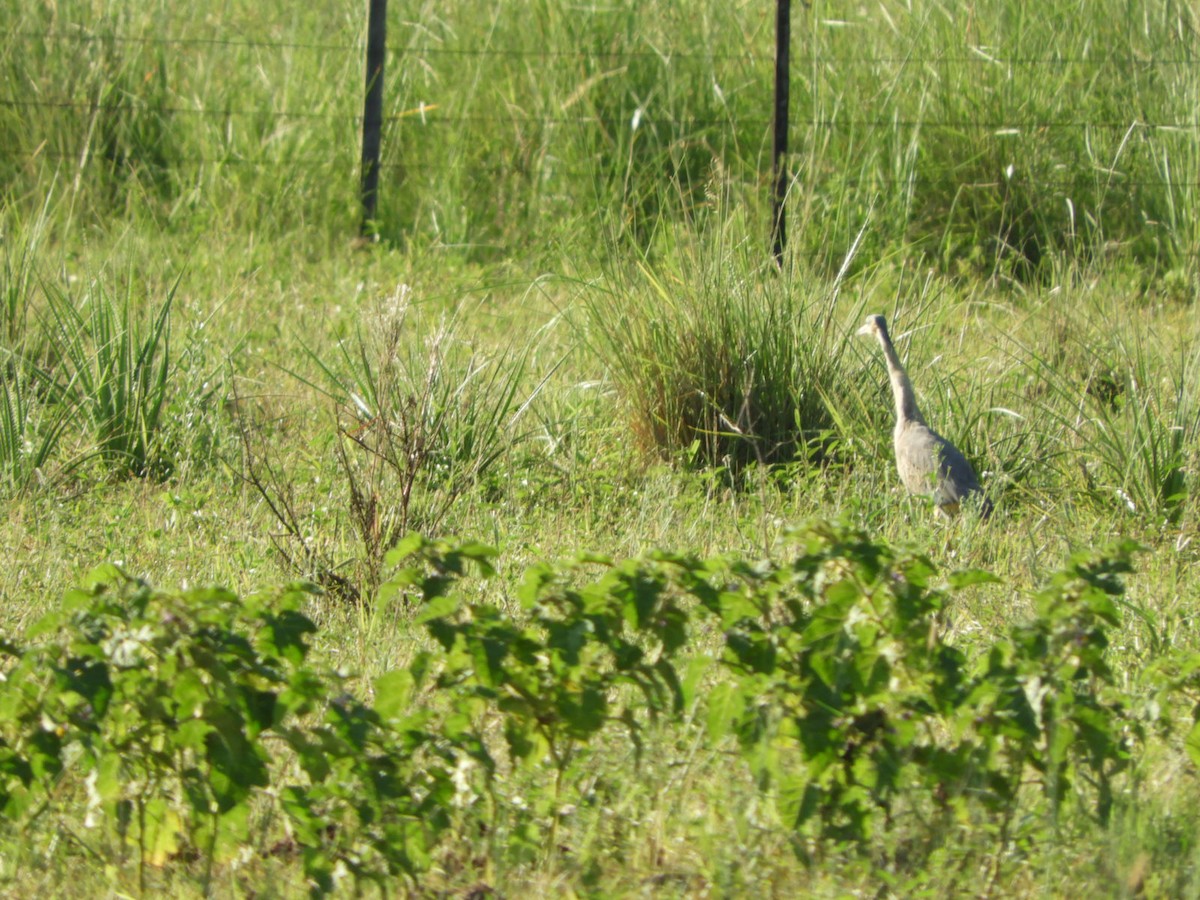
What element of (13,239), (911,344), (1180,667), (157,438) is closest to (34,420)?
(157,438)

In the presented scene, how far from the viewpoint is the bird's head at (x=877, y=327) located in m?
4.73

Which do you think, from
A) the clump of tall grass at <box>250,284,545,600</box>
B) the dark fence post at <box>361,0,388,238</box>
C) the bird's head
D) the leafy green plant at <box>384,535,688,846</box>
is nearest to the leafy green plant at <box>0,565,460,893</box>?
the leafy green plant at <box>384,535,688,846</box>

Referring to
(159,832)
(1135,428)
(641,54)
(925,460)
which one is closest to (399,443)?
(925,460)

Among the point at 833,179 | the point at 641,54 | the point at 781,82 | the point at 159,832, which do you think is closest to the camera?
the point at 159,832

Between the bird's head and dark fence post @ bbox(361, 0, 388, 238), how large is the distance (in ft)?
11.4

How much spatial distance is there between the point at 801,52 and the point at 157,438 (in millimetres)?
4370

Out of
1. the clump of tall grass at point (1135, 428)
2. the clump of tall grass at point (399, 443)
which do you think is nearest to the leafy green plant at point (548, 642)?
the clump of tall grass at point (399, 443)

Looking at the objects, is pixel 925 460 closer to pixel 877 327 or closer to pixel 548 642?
pixel 877 327

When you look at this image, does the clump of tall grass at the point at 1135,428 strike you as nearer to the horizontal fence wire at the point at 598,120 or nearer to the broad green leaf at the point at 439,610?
the horizontal fence wire at the point at 598,120

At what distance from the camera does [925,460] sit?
439 centimetres

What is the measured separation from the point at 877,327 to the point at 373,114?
3848 millimetres

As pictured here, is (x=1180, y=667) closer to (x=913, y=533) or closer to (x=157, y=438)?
(x=913, y=533)

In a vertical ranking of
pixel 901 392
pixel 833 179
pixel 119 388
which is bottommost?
pixel 119 388

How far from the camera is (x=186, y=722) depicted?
2350mm
